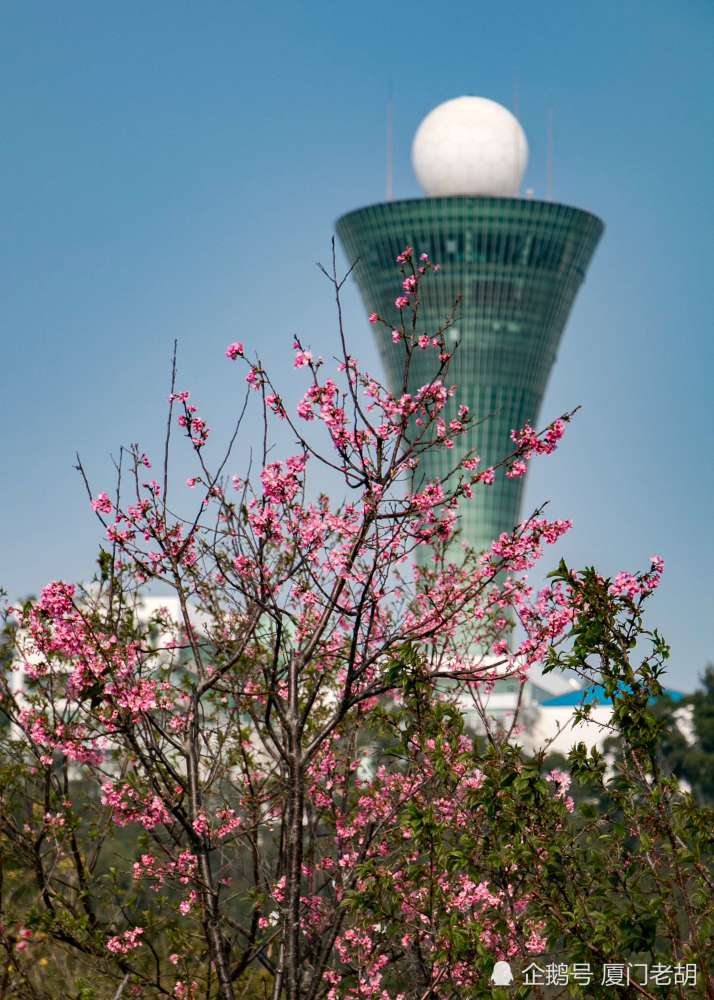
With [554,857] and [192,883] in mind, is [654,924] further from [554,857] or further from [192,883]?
[192,883]

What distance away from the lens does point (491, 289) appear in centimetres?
13475

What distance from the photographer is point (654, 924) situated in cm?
945

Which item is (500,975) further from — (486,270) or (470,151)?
(486,270)

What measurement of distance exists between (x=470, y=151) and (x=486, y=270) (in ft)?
38.4

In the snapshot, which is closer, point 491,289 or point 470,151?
point 470,151

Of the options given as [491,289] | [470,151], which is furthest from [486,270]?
[470,151]

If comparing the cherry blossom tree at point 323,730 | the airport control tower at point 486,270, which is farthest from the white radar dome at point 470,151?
the cherry blossom tree at point 323,730

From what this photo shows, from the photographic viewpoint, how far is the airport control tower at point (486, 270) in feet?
421

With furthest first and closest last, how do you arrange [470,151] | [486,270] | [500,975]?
1. [486,270]
2. [470,151]
3. [500,975]

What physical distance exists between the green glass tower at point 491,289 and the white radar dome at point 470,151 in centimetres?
202

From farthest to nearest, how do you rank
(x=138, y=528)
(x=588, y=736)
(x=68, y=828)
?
(x=588, y=736) < (x=68, y=828) < (x=138, y=528)

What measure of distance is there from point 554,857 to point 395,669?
1840mm

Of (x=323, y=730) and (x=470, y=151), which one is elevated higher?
(x=470, y=151)

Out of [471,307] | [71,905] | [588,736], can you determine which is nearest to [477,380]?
[471,307]
